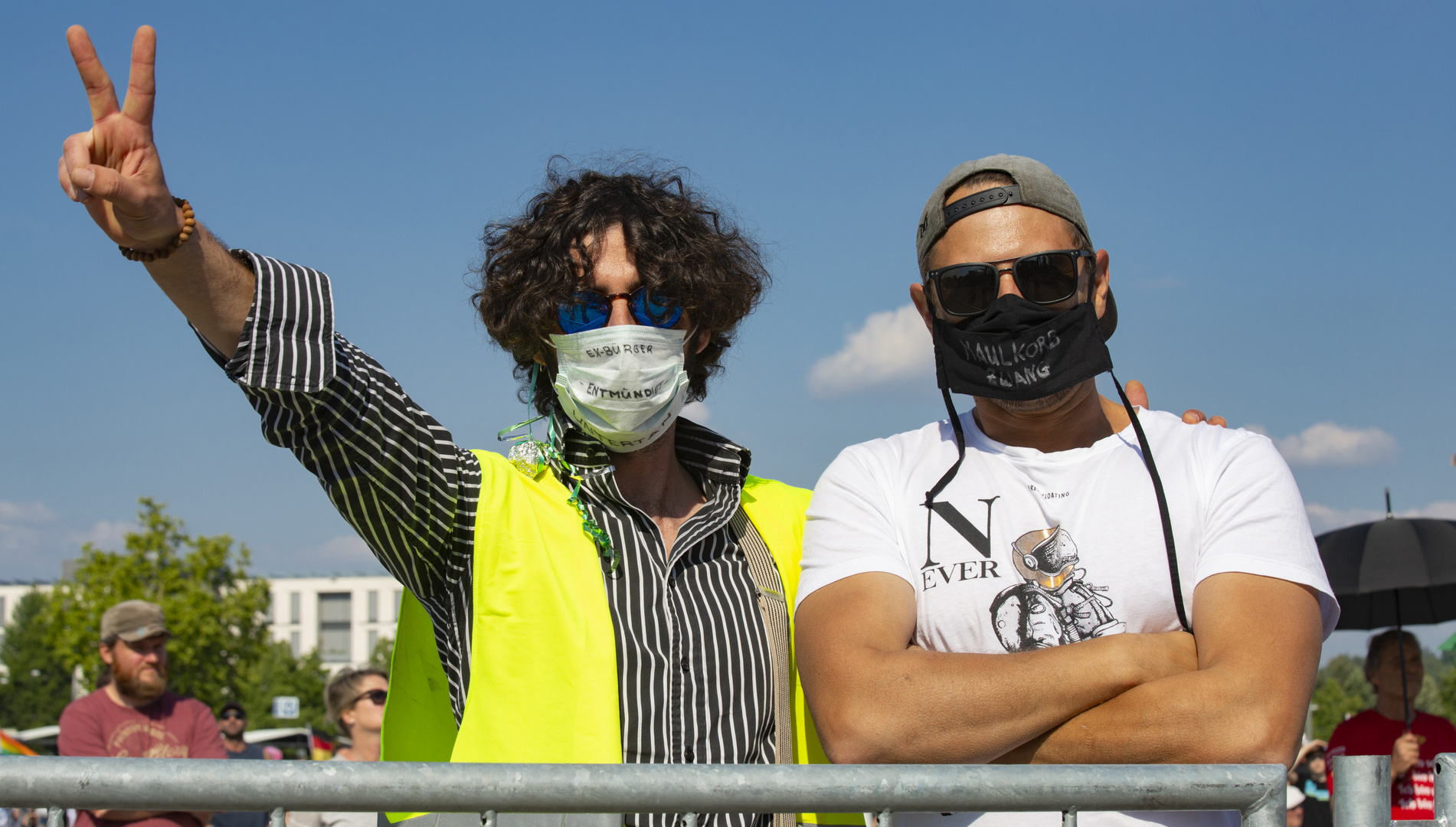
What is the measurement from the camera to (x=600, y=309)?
2.84 metres

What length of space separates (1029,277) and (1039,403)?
0.91ft

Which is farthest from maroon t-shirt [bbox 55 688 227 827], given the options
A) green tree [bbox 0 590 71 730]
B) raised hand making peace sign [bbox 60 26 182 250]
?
green tree [bbox 0 590 71 730]

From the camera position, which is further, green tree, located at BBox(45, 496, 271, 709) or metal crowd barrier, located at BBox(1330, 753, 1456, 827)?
green tree, located at BBox(45, 496, 271, 709)

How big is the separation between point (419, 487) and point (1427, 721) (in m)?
7.22

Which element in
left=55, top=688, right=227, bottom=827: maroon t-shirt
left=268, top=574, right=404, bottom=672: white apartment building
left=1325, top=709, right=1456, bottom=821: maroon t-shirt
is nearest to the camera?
left=55, top=688, right=227, bottom=827: maroon t-shirt

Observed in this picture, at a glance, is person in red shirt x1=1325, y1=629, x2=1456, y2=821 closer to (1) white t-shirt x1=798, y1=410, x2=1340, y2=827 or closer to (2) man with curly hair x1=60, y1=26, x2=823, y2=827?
(1) white t-shirt x1=798, y1=410, x2=1340, y2=827

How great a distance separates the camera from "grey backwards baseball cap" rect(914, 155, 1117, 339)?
2.52 m

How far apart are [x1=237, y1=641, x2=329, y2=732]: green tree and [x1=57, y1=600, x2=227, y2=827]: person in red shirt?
2229 inches

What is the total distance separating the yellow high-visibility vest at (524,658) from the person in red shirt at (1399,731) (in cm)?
573

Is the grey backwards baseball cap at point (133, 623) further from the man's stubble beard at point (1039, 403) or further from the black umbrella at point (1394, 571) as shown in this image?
the black umbrella at point (1394, 571)

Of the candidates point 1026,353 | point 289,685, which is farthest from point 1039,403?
point 289,685

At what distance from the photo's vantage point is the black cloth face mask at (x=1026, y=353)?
2455 millimetres

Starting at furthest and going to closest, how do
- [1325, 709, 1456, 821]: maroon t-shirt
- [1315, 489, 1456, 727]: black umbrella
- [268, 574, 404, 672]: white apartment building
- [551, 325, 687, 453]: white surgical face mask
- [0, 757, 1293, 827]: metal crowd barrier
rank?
1. [268, 574, 404, 672]: white apartment building
2. [1315, 489, 1456, 727]: black umbrella
3. [1325, 709, 1456, 821]: maroon t-shirt
4. [551, 325, 687, 453]: white surgical face mask
5. [0, 757, 1293, 827]: metal crowd barrier

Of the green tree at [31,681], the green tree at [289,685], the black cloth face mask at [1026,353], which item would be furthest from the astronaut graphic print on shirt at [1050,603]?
the green tree at [31,681]
